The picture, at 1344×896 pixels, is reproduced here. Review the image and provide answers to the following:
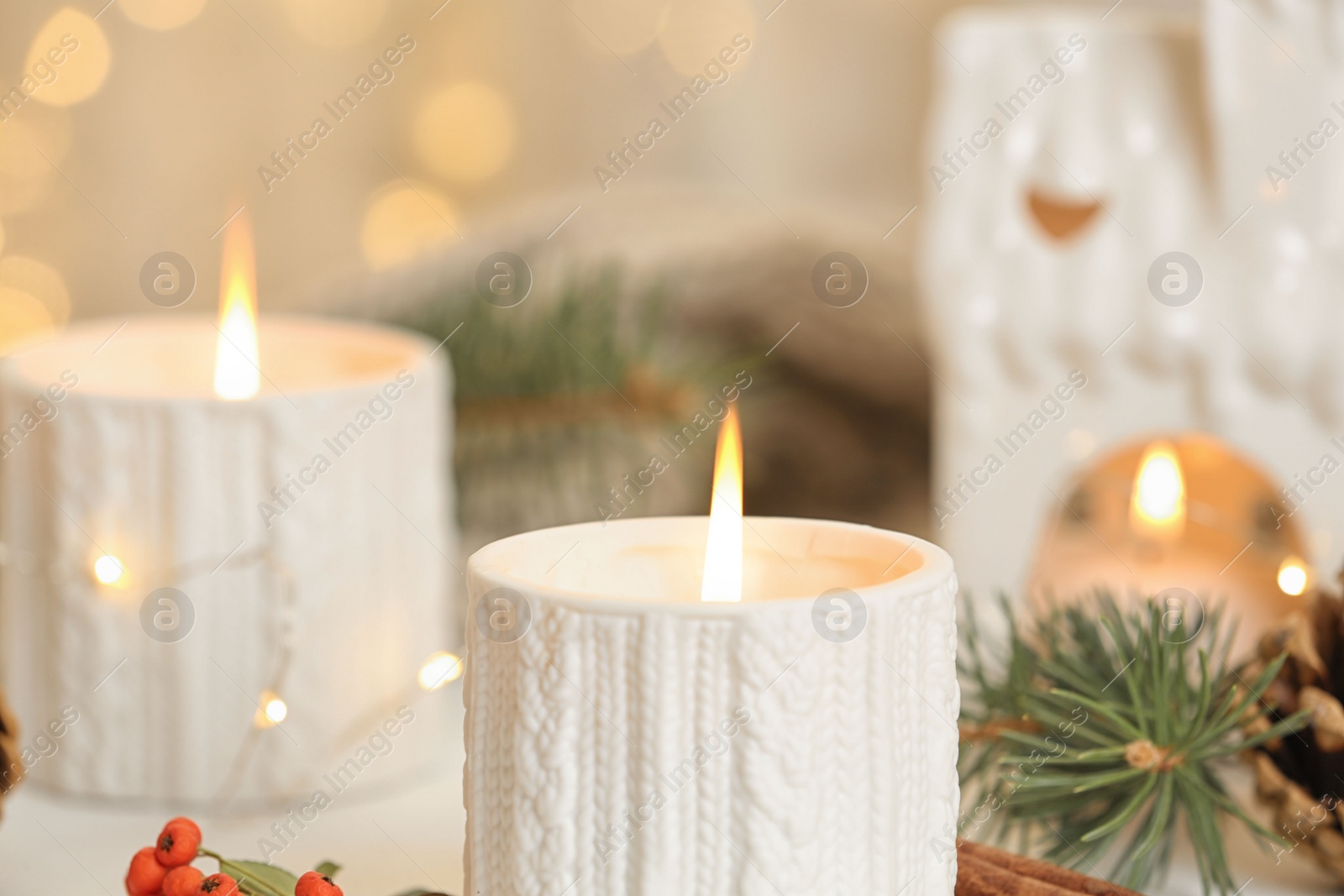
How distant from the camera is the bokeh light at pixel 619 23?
3.95 ft

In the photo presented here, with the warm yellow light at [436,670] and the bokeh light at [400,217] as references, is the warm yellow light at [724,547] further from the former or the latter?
the bokeh light at [400,217]

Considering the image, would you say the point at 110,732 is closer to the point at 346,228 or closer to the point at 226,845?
the point at 226,845

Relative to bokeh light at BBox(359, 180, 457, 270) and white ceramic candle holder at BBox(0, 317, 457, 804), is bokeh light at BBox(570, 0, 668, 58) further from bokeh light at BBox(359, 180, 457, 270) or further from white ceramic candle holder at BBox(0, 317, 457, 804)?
white ceramic candle holder at BBox(0, 317, 457, 804)

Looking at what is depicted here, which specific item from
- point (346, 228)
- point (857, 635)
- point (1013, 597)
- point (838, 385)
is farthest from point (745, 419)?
point (346, 228)

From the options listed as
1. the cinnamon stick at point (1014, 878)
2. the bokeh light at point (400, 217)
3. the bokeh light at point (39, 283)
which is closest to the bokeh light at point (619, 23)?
the bokeh light at point (400, 217)

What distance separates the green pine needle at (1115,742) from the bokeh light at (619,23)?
797mm

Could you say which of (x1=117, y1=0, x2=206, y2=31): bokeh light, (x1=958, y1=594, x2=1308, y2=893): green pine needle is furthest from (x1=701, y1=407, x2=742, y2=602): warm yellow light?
(x1=117, y1=0, x2=206, y2=31): bokeh light

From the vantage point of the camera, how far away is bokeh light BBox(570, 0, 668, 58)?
121cm

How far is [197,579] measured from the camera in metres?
0.58

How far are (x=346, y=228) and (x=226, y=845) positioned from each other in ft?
2.99

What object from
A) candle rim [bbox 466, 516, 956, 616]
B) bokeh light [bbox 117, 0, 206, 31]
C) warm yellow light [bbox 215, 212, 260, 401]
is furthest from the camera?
bokeh light [bbox 117, 0, 206, 31]

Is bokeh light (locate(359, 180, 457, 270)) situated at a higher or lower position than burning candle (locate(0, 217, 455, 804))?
higher

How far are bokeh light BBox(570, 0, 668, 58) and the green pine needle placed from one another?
797mm

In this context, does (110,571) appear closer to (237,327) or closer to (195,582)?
(195,582)
